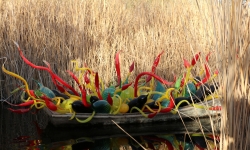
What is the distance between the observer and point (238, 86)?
134cm

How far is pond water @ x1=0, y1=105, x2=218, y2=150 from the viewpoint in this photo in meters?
2.48

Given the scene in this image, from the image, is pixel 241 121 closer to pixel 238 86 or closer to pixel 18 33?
pixel 238 86

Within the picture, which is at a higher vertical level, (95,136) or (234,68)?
(234,68)

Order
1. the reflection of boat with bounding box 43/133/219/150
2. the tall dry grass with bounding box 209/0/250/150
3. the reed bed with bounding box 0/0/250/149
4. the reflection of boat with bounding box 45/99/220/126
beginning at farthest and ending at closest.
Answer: the reed bed with bounding box 0/0/250/149
the reflection of boat with bounding box 45/99/220/126
the reflection of boat with bounding box 43/133/219/150
the tall dry grass with bounding box 209/0/250/150

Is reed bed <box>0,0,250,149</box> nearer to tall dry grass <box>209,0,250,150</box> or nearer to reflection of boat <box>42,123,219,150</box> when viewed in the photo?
reflection of boat <box>42,123,219,150</box>

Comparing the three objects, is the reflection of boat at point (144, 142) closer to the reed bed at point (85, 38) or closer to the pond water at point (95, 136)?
the pond water at point (95, 136)

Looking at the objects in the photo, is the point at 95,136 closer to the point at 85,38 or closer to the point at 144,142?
the point at 144,142

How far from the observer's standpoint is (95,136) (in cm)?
279

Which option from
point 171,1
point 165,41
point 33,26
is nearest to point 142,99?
point 165,41

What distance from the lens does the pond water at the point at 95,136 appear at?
8.15 feet

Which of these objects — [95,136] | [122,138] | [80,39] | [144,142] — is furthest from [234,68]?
[80,39]

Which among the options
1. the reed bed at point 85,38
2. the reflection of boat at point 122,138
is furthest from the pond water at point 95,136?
the reed bed at point 85,38

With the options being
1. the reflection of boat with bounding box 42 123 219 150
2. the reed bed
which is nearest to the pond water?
the reflection of boat with bounding box 42 123 219 150

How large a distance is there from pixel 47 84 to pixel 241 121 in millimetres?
2913
